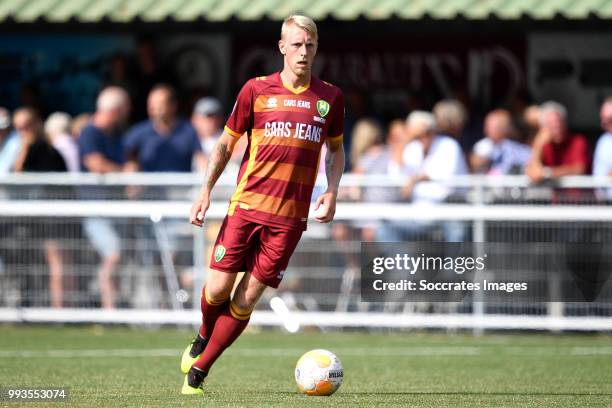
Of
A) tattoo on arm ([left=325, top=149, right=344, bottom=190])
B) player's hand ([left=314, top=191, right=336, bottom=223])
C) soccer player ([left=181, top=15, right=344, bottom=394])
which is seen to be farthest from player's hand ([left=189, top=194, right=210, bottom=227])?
tattoo on arm ([left=325, top=149, right=344, bottom=190])

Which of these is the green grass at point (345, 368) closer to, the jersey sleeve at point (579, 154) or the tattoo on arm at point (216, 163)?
the tattoo on arm at point (216, 163)

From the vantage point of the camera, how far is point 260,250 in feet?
28.5

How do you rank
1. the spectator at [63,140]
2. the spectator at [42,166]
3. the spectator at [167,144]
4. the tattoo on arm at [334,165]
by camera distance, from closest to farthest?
the tattoo on arm at [334,165]
the spectator at [42,166]
the spectator at [167,144]
the spectator at [63,140]

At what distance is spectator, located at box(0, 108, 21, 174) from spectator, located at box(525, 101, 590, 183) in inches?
214

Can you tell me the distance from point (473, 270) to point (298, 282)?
1705 mm

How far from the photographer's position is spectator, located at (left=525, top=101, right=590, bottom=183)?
545 inches

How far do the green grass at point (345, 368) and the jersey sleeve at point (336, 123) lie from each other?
159 centimetres

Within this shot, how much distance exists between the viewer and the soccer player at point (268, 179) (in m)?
8.57

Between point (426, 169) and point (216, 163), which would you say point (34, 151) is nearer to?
point (426, 169)

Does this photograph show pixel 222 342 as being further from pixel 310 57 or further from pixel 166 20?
pixel 166 20

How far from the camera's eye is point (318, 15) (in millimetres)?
15500

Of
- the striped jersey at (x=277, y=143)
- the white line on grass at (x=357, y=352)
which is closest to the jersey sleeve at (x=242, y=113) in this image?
the striped jersey at (x=277, y=143)

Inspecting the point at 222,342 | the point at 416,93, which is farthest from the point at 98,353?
the point at 416,93

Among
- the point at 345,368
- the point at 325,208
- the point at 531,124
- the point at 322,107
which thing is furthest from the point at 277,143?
Answer: the point at 531,124
